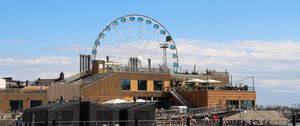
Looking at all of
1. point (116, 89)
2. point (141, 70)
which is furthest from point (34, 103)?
point (141, 70)

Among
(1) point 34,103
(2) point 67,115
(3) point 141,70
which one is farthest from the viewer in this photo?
(3) point 141,70

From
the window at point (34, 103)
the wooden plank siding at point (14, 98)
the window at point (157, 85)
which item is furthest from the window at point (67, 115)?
the window at point (157, 85)

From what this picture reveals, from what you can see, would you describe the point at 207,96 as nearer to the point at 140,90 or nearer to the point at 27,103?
the point at 140,90

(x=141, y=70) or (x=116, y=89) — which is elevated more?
(x=141, y=70)

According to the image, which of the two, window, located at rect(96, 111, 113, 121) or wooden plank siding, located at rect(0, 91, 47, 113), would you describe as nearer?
window, located at rect(96, 111, 113, 121)

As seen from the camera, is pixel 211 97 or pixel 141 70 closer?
pixel 211 97

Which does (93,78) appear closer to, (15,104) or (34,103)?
(34,103)

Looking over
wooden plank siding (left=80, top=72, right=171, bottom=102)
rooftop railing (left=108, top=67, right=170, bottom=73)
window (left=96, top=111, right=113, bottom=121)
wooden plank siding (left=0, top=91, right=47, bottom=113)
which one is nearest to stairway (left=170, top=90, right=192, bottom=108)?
wooden plank siding (left=80, top=72, right=171, bottom=102)

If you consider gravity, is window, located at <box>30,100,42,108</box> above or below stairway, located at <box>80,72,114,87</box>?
below

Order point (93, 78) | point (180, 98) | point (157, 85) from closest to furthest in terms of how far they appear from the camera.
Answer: point (93, 78)
point (180, 98)
point (157, 85)

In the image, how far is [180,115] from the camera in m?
68.5

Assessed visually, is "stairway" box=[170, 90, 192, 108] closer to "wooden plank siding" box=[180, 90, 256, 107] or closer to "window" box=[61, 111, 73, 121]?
"wooden plank siding" box=[180, 90, 256, 107]

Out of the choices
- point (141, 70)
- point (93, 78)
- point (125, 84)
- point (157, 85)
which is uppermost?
point (141, 70)

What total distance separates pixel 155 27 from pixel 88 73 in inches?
617
